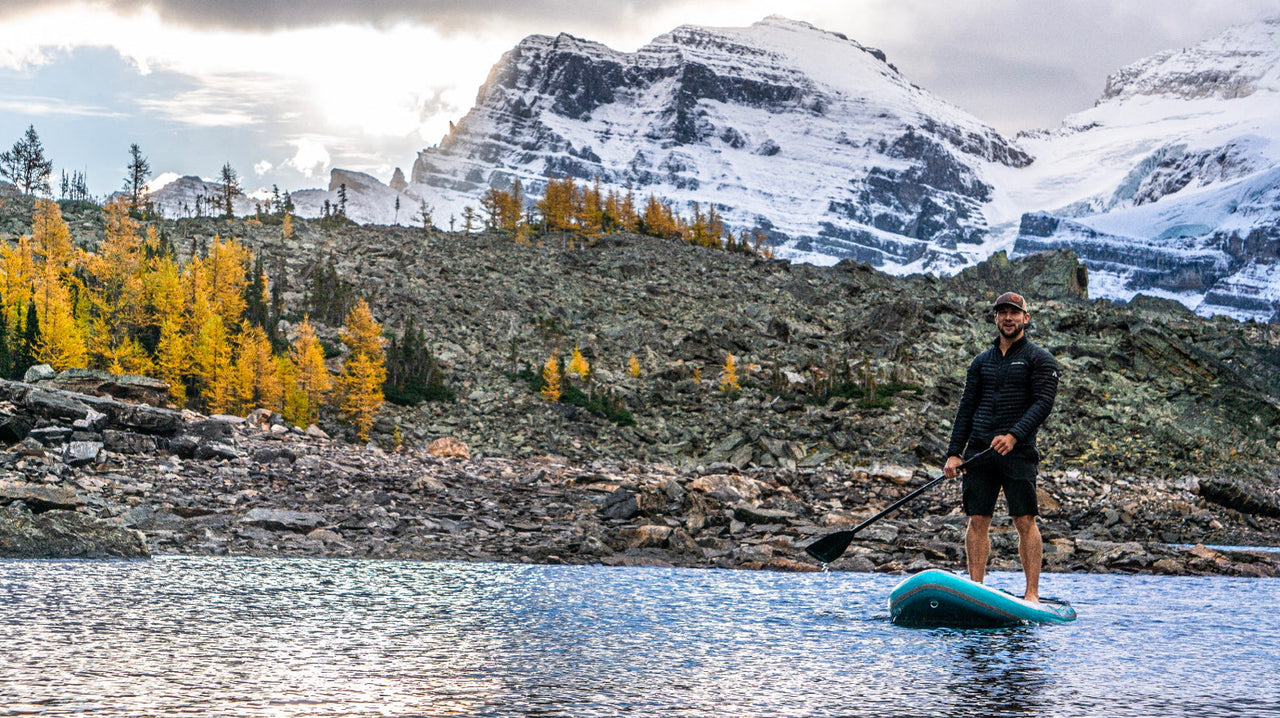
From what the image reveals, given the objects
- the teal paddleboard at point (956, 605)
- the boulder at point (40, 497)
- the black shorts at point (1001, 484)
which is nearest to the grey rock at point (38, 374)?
the boulder at point (40, 497)

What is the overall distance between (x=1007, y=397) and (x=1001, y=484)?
96 cm

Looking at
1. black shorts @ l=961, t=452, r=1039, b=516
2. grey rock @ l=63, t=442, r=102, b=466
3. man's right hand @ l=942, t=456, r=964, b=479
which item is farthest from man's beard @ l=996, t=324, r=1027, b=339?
grey rock @ l=63, t=442, r=102, b=466

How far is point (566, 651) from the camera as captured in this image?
29.8ft

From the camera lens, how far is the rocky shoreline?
61.3 feet

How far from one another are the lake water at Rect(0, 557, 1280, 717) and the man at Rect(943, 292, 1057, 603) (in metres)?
1.01

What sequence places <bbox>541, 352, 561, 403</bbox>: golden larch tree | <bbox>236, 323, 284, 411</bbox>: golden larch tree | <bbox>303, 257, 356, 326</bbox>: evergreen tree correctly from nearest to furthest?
<bbox>236, 323, 284, 411</bbox>: golden larch tree
<bbox>541, 352, 561, 403</bbox>: golden larch tree
<bbox>303, 257, 356, 326</bbox>: evergreen tree

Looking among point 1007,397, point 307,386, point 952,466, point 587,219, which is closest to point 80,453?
point 952,466

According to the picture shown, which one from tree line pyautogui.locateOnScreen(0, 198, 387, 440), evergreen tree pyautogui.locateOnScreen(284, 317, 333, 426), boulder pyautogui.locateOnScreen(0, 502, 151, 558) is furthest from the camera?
evergreen tree pyautogui.locateOnScreen(284, 317, 333, 426)

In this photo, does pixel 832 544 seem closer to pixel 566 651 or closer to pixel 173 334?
pixel 566 651

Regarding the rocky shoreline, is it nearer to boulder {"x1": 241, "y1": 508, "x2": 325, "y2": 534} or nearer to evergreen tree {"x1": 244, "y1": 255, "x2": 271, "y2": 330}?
boulder {"x1": 241, "y1": 508, "x2": 325, "y2": 534}

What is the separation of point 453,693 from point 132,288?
51.1 metres

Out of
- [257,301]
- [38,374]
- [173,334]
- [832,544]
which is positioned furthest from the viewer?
[257,301]

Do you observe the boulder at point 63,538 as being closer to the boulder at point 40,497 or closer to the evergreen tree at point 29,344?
the boulder at point 40,497

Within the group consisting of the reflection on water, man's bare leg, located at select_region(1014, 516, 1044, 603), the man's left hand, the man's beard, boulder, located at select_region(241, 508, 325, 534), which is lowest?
boulder, located at select_region(241, 508, 325, 534)
